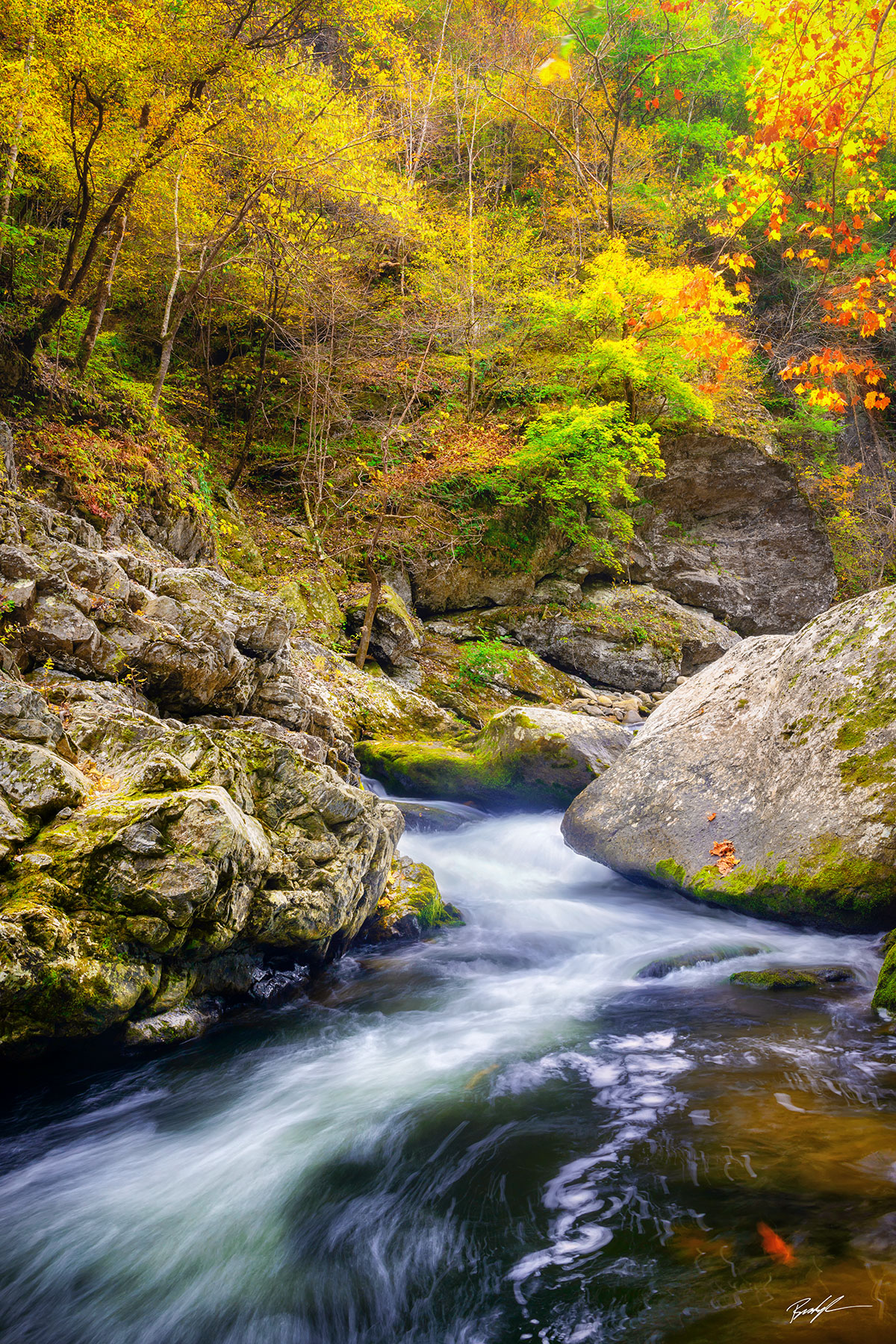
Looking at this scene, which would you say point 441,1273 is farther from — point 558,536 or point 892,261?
point 558,536

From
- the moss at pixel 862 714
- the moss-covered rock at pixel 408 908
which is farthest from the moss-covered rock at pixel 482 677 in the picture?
the moss at pixel 862 714

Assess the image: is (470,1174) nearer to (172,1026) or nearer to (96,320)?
(172,1026)

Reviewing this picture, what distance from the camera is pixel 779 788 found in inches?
215

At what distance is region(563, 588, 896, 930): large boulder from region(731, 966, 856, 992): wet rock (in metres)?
0.44

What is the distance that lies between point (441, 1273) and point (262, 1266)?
0.70m

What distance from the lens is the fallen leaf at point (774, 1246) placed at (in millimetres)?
2123

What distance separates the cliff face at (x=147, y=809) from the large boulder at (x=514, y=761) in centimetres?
242

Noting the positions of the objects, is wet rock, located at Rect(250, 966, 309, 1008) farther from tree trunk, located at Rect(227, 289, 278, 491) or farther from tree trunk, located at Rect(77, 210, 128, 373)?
tree trunk, located at Rect(227, 289, 278, 491)

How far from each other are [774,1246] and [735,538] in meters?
19.6

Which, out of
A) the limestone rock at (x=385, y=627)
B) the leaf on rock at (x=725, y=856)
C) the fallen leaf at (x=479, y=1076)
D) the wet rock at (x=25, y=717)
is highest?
the limestone rock at (x=385, y=627)

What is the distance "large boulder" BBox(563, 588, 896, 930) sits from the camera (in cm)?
482

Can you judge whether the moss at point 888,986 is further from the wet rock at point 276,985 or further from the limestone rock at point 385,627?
the limestone rock at point 385,627
